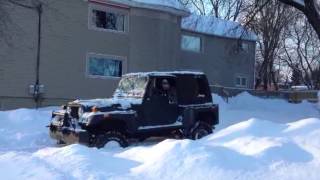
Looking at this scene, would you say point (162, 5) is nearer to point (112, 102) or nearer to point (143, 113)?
point (143, 113)

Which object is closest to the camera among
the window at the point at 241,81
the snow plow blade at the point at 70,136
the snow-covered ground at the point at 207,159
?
the snow-covered ground at the point at 207,159

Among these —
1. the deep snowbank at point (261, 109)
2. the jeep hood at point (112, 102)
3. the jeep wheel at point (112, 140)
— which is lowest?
the jeep wheel at point (112, 140)

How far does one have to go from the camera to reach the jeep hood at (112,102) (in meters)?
14.5

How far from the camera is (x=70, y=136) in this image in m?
14.3

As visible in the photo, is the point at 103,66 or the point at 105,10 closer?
the point at 105,10

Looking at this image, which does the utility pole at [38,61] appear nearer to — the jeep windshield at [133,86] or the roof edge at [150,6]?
the roof edge at [150,6]

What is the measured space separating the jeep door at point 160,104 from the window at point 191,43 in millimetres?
20260

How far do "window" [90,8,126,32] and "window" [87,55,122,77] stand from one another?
140 cm

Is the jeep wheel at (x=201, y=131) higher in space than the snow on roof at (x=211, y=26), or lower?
lower

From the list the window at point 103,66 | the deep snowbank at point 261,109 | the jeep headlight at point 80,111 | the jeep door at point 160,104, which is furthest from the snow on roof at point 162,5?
the jeep headlight at point 80,111

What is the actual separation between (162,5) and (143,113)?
14.4 meters

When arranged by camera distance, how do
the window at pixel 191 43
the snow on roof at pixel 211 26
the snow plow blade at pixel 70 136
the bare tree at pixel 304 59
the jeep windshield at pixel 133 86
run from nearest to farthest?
the snow plow blade at pixel 70 136 → the jeep windshield at pixel 133 86 → the snow on roof at pixel 211 26 → the window at pixel 191 43 → the bare tree at pixel 304 59

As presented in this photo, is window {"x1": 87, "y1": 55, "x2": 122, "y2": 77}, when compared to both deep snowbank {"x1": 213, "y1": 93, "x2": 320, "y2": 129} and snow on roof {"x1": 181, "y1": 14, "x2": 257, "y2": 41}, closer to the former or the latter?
deep snowbank {"x1": 213, "y1": 93, "x2": 320, "y2": 129}

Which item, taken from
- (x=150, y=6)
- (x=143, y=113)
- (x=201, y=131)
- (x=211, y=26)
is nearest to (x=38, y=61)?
(x=150, y=6)
